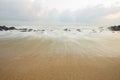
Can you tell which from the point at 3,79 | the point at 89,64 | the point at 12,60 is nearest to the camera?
the point at 3,79

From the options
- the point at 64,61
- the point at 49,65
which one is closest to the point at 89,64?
the point at 64,61

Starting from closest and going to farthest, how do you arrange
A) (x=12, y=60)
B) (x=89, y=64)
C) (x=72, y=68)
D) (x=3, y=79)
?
(x=3, y=79) → (x=72, y=68) → (x=89, y=64) → (x=12, y=60)

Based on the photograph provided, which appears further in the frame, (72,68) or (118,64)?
(118,64)

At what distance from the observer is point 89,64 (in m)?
5.98

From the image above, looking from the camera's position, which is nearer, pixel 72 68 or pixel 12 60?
pixel 72 68

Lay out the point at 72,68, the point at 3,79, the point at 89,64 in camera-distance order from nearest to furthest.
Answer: the point at 3,79
the point at 72,68
the point at 89,64

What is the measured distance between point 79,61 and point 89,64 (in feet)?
1.57

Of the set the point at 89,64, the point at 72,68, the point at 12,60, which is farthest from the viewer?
the point at 12,60

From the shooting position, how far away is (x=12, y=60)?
6.40m

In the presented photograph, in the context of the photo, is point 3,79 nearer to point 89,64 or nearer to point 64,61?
point 64,61

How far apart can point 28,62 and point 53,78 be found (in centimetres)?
167

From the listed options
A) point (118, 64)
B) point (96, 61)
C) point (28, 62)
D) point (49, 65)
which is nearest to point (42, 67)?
point (49, 65)

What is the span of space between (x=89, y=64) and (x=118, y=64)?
1.04 m

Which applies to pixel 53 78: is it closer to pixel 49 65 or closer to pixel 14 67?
pixel 49 65
